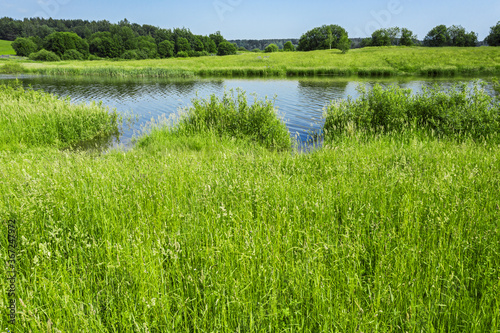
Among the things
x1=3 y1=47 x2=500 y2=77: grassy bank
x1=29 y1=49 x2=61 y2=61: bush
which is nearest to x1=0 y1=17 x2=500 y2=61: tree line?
x1=29 y1=49 x2=61 y2=61: bush

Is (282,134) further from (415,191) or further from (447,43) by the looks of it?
(447,43)

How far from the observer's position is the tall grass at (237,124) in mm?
12758

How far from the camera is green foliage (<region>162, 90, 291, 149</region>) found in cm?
1279

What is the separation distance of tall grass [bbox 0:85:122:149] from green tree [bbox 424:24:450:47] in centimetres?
13951

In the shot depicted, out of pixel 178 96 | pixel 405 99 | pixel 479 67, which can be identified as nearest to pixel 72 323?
pixel 405 99

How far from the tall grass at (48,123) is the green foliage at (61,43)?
125760 mm

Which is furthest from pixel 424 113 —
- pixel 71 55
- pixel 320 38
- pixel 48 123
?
pixel 71 55

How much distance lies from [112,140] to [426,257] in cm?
1563

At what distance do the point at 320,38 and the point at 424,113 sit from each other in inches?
5067

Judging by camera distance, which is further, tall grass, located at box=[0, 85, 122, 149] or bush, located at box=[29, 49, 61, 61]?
bush, located at box=[29, 49, 61, 61]

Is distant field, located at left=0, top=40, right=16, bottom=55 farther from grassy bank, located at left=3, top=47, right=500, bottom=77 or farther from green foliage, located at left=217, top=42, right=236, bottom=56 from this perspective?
green foliage, located at left=217, top=42, right=236, bottom=56

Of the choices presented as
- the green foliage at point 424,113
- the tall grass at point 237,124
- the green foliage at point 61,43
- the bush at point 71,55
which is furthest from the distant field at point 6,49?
the green foliage at point 424,113

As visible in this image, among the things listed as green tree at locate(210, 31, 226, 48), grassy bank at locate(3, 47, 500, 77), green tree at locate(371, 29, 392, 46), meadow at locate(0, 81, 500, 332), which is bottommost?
meadow at locate(0, 81, 500, 332)

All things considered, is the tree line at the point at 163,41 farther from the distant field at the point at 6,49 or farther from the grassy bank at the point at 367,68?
the grassy bank at the point at 367,68
